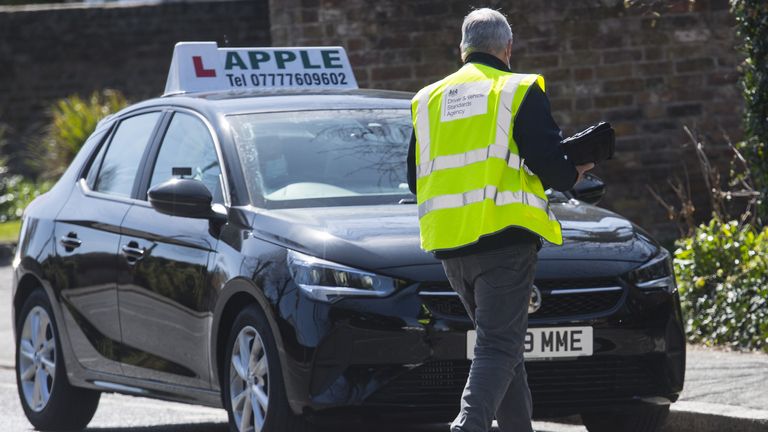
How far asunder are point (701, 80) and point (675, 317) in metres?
7.20

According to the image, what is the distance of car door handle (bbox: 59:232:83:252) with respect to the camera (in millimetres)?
8172

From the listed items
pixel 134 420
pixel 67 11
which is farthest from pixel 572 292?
pixel 67 11

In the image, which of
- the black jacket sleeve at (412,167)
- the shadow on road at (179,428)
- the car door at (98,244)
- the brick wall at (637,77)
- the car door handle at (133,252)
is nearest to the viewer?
the black jacket sleeve at (412,167)

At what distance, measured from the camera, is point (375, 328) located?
20.4 feet

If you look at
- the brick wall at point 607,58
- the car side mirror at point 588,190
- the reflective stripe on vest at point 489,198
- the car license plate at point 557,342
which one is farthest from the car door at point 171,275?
the brick wall at point 607,58

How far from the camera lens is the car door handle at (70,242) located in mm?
8172

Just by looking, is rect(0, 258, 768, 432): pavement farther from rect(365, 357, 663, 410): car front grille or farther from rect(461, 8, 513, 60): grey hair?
rect(461, 8, 513, 60): grey hair

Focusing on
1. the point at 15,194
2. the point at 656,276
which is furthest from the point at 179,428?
the point at 15,194

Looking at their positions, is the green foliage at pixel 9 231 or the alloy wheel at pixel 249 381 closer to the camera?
the alloy wheel at pixel 249 381

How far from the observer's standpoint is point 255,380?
6582mm

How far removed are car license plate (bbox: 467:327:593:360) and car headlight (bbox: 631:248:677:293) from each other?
35 centimetres

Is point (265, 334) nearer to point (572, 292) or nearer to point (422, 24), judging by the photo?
point (572, 292)

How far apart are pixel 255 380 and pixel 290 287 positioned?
0.47m

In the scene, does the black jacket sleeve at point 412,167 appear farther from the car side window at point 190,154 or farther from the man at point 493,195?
the car side window at point 190,154
